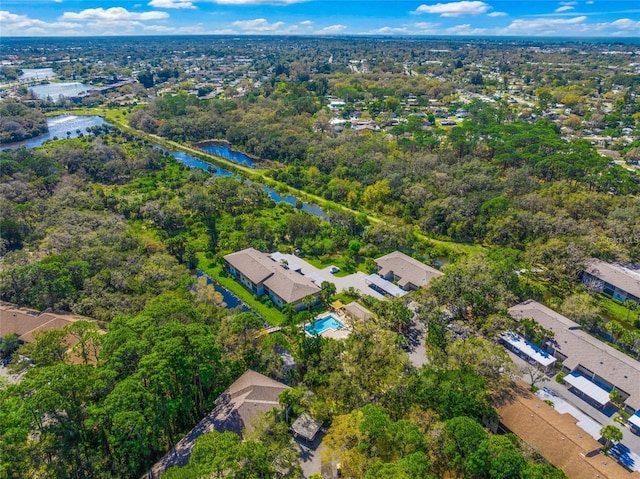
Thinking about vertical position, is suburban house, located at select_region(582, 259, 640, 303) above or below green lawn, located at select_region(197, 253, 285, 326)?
above

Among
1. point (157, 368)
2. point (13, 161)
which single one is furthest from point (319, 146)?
point (157, 368)

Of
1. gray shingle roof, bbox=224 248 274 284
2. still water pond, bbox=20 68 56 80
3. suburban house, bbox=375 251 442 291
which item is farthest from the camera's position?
still water pond, bbox=20 68 56 80

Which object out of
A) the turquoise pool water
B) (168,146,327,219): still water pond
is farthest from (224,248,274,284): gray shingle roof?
(168,146,327,219): still water pond

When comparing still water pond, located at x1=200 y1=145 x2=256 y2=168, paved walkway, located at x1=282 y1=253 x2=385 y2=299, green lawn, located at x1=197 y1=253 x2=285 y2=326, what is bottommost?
still water pond, located at x1=200 y1=145 x2=256 y2=168

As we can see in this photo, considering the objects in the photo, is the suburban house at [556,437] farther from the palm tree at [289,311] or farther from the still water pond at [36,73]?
the still water pond at [36,73]

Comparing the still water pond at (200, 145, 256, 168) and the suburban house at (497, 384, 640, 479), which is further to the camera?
the still water pond at (200, 145, 256, 168)

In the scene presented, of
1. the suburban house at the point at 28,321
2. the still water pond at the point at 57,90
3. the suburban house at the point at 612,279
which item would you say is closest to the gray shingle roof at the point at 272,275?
the suburban house at the point at 28,321

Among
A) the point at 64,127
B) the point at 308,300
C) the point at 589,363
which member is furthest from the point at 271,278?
the point at 64,127

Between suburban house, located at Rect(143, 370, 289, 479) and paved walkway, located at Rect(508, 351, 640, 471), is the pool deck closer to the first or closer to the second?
suburban house, located at Rect(143, 370, 289, 479)
